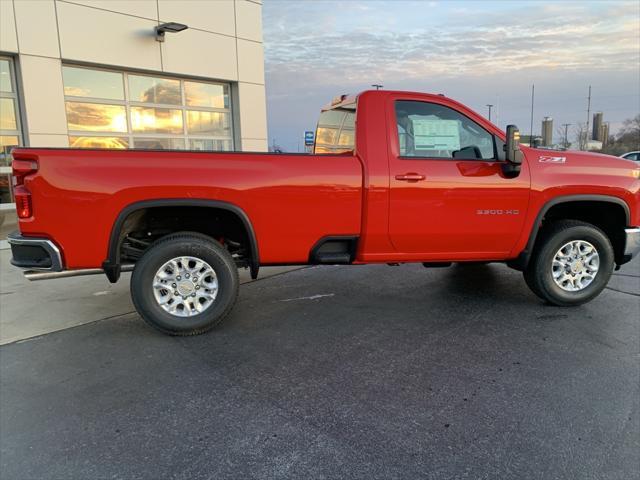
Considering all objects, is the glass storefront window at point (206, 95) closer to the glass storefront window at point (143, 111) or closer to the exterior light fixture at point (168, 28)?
the glass storefront window at point (143, 111)

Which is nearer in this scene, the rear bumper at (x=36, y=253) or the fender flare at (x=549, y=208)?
the rear bumper at (x=36, y=253)

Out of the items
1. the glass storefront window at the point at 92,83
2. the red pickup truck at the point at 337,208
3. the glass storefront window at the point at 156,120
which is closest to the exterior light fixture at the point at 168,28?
the glass storefront window at the point at 92,83

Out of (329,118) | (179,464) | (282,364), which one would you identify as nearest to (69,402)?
(179,464)

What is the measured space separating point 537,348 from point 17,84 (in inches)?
368

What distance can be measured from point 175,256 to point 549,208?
3.63 metres

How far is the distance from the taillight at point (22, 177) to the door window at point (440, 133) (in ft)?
10.4

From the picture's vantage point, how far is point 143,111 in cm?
1062

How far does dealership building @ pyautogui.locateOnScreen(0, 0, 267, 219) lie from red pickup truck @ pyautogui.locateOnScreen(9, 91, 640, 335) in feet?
19.6

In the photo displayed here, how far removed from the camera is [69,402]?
3242mm

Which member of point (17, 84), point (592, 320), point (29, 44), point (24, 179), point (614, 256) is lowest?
point (592, 320)

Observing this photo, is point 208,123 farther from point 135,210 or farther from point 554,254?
point 554,254

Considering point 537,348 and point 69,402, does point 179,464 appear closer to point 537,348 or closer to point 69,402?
point 69,402

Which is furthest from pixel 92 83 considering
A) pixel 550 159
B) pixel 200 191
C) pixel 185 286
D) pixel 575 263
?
pixel 575 263

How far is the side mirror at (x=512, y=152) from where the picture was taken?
14.5 ft
